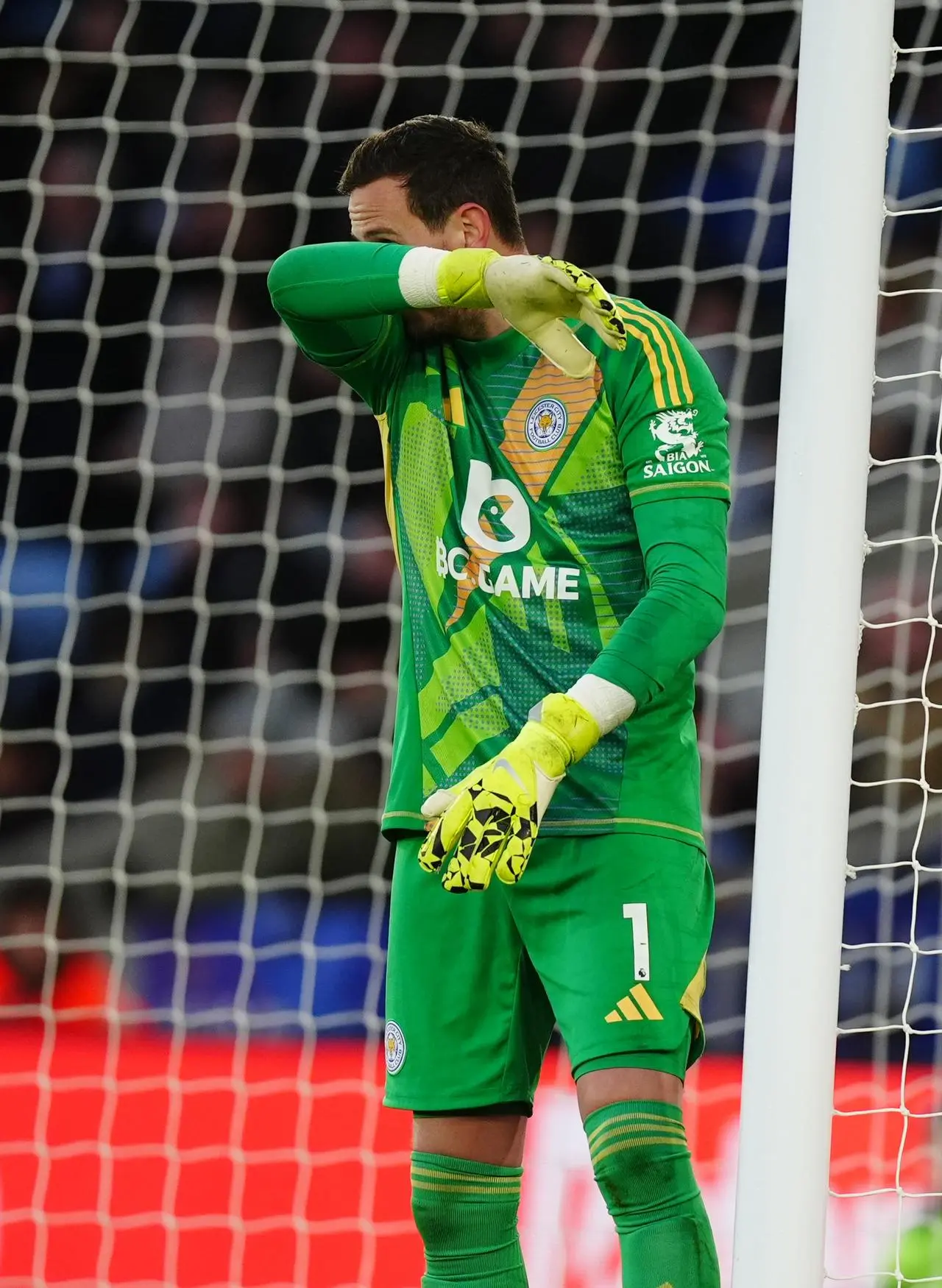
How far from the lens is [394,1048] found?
5.95 ft

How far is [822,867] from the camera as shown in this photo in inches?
64.9

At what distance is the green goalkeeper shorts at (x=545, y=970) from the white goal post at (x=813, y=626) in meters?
0.09

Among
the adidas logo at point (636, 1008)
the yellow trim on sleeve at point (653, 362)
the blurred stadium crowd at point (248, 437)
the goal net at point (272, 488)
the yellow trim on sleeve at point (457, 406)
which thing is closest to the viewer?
the adidas logo at point (636, 1008)

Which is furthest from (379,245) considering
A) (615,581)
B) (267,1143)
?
(267,1143)

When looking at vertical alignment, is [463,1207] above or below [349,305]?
below

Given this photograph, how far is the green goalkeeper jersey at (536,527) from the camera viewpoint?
68.2 inches

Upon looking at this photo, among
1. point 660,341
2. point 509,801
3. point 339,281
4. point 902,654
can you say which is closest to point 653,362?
point 660,341

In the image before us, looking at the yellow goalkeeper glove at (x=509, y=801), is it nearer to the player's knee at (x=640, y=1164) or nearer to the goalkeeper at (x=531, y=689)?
the goalkeeper at (x=531, y=689)

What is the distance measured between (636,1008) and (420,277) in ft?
2.48

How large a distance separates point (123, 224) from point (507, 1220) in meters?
4.31

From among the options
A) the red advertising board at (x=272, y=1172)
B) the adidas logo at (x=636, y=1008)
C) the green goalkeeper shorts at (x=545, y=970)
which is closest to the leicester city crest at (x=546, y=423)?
the green goalkeeper shorts at (x=545, y=970)

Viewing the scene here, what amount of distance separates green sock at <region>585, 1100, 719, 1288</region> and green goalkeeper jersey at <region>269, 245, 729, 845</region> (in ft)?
0.96

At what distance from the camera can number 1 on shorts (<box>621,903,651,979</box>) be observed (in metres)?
1.67

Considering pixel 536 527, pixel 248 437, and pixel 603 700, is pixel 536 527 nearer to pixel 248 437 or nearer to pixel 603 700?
pixel 603 700
